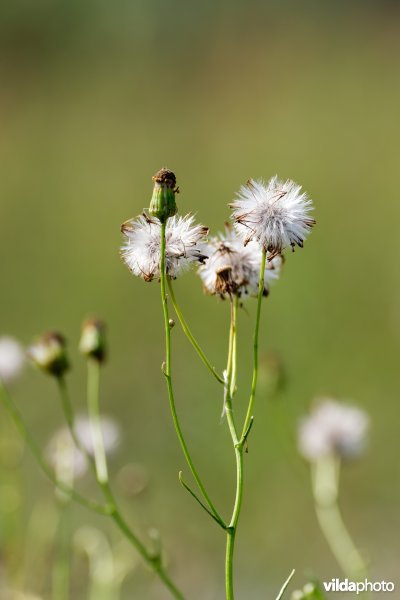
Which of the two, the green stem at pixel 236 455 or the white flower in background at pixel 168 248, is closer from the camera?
the green stem at pixel 236 455

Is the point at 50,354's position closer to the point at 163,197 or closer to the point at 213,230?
Result: the point at 163,197

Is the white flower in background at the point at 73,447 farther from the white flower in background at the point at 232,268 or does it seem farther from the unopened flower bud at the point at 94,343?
the white flower in background at the point at 232,268

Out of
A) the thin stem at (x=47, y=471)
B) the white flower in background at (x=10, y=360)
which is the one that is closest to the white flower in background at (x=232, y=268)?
the thin stem at (x=47, y=471)

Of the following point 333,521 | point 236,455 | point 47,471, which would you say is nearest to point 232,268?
point 236,455

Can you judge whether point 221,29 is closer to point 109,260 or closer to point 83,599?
point 109,260

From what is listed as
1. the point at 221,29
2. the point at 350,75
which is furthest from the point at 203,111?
the point at 221,29
